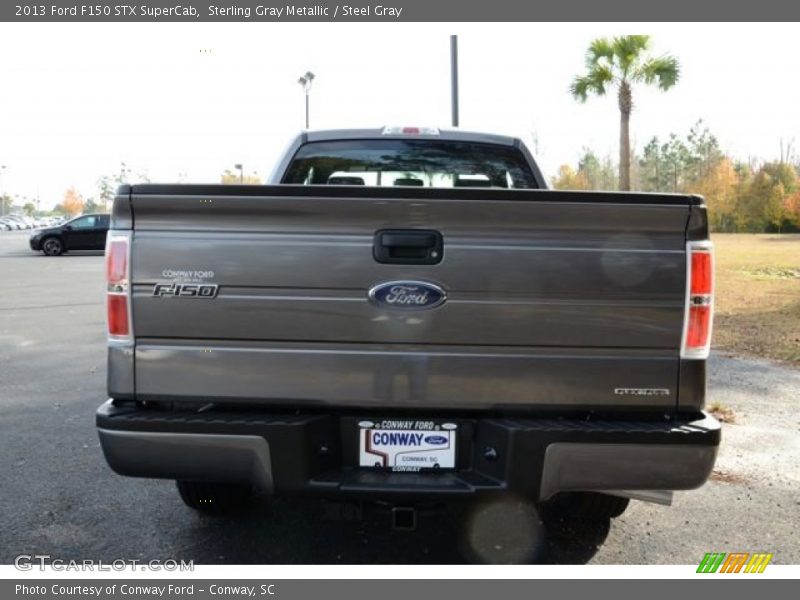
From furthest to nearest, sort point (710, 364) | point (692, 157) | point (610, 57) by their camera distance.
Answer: point (692, 157)
point (610, 57)
point (710, 364)

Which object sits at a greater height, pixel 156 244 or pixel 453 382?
pixel 156 244

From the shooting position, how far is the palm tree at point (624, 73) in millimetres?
19109

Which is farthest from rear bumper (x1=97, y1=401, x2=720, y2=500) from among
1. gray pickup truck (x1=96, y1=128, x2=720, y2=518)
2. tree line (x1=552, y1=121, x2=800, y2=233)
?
tree line (x1=552, y1=121, x2=800, y2=233)

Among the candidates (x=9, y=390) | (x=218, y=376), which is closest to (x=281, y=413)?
(x=218, y=376)

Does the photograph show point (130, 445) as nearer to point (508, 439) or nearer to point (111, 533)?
point (111, 533)

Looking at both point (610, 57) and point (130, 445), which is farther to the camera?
Result: point (610, 57)

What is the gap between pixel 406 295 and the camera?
8.14 ft

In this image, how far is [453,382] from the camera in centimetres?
252

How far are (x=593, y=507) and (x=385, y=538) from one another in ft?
3.53

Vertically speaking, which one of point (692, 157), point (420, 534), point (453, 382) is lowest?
point (420, 534)

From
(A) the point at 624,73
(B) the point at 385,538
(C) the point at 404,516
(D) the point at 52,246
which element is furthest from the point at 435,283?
(D) the point at 52,246

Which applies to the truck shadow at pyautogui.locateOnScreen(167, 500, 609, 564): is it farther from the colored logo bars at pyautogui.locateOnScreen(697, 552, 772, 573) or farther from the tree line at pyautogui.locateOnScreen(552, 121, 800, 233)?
the tree line at pyautogui.locateOnScreen(552, 121, 800, 233)

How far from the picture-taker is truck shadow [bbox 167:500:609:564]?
3.10m

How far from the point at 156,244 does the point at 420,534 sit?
1925mm
